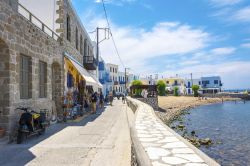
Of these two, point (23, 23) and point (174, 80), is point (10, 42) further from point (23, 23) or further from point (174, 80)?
point (174, 80)

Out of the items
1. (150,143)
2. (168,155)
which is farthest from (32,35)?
(168,155)

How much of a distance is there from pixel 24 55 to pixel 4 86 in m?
2.05

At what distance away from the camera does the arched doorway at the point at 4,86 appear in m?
9.14

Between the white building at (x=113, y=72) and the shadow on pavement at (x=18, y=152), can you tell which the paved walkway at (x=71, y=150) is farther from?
the white building at (x=113, y=72)

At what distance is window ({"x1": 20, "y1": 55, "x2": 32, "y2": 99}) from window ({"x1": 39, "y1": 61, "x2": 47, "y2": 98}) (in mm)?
1567

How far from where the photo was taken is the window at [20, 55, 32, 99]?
35.1 feet

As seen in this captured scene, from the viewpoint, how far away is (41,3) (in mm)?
15875

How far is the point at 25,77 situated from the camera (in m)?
11.1

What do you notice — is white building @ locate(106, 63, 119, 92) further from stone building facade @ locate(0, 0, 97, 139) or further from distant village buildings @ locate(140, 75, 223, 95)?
stone building facade @ locate(0, 0, 97, 139)

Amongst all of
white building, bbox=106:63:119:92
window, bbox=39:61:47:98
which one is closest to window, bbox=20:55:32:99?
window, bbox=39:61:47:98

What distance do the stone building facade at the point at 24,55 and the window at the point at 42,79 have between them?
0.07 meters

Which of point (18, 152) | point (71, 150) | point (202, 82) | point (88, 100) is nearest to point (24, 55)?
point (18, 152)

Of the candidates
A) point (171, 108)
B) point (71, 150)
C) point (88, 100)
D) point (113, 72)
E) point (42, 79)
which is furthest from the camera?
point (113, 72)

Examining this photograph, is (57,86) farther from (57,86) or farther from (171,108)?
(171,108)
